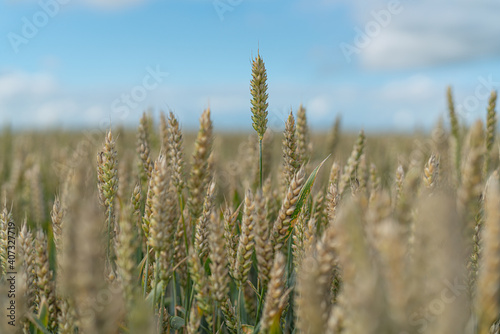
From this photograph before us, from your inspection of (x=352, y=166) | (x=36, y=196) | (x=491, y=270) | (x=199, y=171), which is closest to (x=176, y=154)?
(x=199, y=171)

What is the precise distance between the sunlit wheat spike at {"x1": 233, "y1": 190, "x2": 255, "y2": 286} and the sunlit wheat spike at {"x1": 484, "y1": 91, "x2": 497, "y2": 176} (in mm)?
2134

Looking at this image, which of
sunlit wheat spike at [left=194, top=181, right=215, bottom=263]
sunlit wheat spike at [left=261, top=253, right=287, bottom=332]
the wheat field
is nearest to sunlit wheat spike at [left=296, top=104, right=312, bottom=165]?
the wheat field

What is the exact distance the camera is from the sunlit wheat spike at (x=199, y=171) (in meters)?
1.89

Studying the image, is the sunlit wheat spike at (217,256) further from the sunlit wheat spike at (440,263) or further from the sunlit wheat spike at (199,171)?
the sunlit wheat spike at (440,263)

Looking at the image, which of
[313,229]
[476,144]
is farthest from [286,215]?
[476,144]

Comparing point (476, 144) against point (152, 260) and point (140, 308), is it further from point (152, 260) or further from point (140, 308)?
point (152, 260)

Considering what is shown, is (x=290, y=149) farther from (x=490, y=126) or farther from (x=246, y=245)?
(x=490, y=126)

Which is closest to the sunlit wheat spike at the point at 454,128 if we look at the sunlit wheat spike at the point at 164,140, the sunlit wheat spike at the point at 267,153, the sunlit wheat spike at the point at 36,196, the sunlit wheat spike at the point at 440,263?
the sunlit wheat spike at the point at 267,153

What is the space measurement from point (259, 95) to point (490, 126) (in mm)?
1973

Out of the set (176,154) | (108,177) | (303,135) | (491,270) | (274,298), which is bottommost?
(274,298)

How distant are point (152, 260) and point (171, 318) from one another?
1.24 feet

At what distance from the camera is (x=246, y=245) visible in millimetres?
1709

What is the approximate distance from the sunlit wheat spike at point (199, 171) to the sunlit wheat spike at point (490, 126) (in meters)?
2.20

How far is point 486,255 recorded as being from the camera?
37.9 inches
